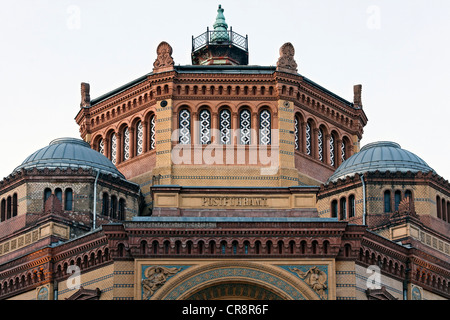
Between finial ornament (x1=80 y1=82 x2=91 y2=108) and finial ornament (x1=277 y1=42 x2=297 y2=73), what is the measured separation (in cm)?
1165

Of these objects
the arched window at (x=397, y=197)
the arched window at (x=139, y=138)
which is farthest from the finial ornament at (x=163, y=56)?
the arched window at (x=397, y=197)

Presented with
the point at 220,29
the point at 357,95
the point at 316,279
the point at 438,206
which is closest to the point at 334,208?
the point at 438,206

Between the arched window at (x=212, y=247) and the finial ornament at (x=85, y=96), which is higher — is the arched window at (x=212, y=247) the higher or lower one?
the lower one

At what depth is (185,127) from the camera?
59.5m

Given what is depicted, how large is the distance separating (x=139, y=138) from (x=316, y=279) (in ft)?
54.9

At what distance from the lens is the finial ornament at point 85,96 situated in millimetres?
65000

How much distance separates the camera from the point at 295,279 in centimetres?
4834

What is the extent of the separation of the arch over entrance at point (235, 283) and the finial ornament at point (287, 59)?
1526cm

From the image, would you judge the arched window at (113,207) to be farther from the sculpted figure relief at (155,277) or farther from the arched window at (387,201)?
the arched window at (387,201)
